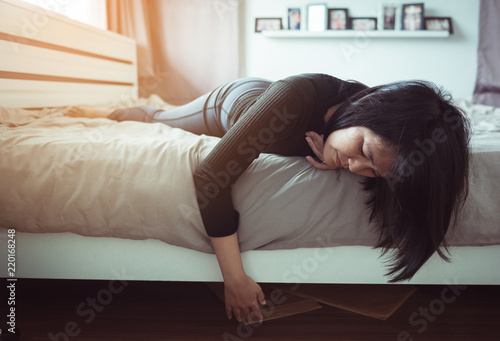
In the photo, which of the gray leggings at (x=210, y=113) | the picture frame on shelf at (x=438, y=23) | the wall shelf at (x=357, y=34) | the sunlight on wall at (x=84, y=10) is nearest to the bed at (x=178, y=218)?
the gray leggings at (x=210, y=113)

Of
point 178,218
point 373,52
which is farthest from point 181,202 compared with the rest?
point 373,52

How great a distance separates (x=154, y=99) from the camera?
7.13 ft

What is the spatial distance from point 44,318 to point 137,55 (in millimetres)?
2196

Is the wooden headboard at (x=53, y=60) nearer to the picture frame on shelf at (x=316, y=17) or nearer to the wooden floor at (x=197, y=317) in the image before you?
the wooden floor at (x=197, y=317)

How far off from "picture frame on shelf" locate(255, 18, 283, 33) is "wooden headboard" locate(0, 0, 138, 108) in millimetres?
963

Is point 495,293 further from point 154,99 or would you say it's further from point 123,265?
point 154,99

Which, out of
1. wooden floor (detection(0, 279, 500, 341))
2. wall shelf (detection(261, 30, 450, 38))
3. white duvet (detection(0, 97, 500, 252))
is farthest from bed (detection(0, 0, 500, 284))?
wall shelf (detection(261, 30, 450, 38))

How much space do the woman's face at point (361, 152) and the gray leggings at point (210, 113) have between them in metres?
0.36

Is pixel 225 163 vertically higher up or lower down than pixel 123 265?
higher up

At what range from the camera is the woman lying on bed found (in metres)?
0.71

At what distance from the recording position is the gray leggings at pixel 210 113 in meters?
1.15

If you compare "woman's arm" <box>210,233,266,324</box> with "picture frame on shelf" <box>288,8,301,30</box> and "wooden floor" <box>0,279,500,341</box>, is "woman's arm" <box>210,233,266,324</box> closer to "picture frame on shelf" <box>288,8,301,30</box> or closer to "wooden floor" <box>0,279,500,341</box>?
"wooden floor" <box>0,279,500,341</box>

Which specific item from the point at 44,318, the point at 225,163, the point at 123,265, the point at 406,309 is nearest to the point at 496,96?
the point at 406,309

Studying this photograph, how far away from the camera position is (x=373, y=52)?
9.02ft
